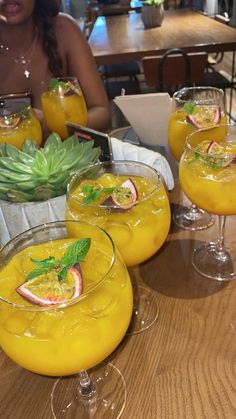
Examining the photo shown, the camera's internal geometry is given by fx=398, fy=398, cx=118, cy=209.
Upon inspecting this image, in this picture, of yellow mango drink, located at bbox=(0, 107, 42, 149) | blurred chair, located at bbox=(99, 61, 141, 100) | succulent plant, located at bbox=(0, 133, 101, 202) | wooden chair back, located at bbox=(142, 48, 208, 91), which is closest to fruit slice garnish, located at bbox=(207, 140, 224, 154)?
succulent plant, located at bbox=(0, 133, 101, 202)

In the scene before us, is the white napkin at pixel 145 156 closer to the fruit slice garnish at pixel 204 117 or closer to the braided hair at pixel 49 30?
the fruit slice garnish at pixel 204 117

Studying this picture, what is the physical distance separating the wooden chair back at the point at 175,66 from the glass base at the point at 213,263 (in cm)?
252

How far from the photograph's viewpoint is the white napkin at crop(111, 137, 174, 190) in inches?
36.2

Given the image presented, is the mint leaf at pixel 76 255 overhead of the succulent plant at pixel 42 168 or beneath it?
overhead

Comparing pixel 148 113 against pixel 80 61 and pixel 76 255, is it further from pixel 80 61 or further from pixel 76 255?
pixel 80 61

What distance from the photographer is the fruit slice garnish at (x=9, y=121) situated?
46.2 inches

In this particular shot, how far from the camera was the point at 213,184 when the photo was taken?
75 cm

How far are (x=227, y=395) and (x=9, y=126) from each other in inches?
36.1

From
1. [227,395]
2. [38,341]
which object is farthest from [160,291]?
[38,341]

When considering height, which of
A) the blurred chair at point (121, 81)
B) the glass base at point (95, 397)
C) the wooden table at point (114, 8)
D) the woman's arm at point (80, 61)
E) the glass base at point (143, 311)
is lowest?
the blurred chair at point (121, 81)

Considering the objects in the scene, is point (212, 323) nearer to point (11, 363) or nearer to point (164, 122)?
point (11, 363)

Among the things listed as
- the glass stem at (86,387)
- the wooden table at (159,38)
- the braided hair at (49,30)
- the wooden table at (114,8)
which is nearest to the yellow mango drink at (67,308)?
the glass stem at (86,387)

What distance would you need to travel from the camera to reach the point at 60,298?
498 mm

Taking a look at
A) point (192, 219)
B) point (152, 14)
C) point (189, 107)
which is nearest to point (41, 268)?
point (192, 219)
